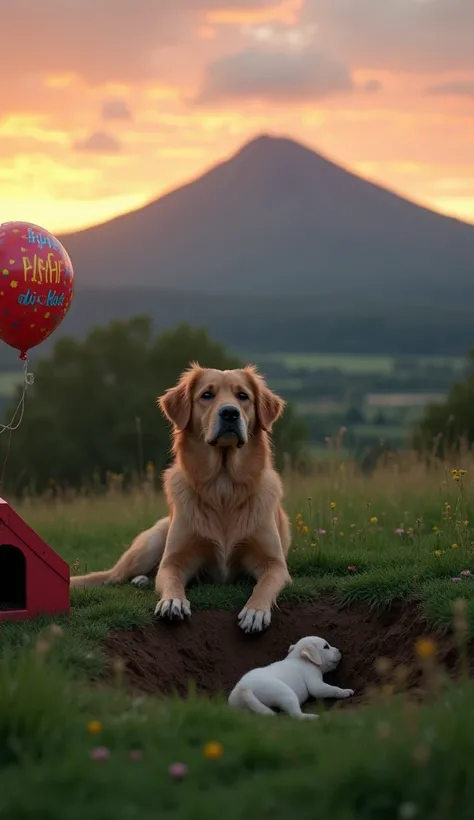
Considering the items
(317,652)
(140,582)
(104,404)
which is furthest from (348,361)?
(317,652)

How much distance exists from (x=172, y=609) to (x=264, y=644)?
1.97 ft

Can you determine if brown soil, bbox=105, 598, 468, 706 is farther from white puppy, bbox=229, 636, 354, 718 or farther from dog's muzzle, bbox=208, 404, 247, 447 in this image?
dog's muzzle, bbox=208, 404, 247, 447

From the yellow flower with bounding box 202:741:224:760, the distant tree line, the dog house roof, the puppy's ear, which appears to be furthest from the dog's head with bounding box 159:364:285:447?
the distant tree line

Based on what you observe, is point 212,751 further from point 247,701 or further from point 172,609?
point 172,609

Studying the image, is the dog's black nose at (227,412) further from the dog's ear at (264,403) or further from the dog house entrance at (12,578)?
the dog house entrance at (12,578)

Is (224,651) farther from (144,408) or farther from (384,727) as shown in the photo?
(144,408)

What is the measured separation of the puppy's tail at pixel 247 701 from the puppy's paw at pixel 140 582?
2494 mm

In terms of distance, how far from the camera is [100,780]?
3.54 metres

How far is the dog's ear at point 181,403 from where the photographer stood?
24.1 ft

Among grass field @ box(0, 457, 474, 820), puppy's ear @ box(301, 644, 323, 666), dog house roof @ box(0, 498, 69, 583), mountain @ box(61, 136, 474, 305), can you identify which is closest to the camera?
grass field @ box(0, 457, 474, 820)

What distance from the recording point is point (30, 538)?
252 inches

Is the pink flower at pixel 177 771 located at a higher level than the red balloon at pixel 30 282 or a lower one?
lower

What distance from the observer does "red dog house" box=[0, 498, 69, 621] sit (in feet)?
20.6

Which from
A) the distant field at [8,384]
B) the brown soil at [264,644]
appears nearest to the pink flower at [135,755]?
the brown soil at [264,644]
